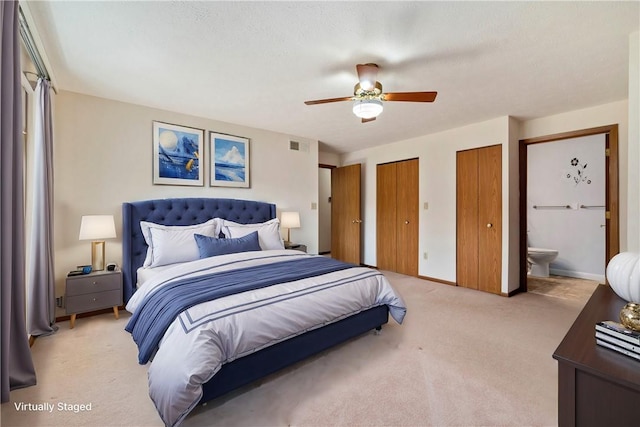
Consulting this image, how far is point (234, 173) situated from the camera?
404 cm

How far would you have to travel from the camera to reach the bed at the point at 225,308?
1500mm

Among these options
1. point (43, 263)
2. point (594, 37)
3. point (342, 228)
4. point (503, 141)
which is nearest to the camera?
point (594, 37)

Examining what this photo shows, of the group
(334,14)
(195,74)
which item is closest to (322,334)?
(334,14)

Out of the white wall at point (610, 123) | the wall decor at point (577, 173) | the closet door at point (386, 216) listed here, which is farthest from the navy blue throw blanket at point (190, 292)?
the wall decor at point (577, 173)

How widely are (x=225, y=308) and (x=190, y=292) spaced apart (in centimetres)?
36

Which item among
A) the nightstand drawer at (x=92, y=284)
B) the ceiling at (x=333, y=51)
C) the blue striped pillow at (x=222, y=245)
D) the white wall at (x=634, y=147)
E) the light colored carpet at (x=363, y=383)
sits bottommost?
the light colored carpet at (x=363, y=383)

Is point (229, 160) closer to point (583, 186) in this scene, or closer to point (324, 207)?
point (324, 207)

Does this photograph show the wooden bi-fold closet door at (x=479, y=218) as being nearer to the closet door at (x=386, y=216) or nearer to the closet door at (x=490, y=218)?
the closet door at (x=490, y=218)

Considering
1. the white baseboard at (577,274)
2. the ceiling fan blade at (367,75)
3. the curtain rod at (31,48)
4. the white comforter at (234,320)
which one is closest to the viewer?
the white comforter at (234,320)

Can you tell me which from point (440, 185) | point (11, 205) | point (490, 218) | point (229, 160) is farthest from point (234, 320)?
point (440, 185)

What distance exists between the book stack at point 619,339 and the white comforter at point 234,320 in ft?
4.75

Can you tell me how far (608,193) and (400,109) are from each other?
8.68 feet

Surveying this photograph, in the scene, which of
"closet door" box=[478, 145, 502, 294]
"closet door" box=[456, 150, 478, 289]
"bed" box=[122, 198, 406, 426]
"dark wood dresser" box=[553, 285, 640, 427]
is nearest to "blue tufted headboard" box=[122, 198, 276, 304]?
"bed" box=[122, 198, 406, 426]

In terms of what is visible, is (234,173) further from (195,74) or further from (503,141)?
(503,141)
